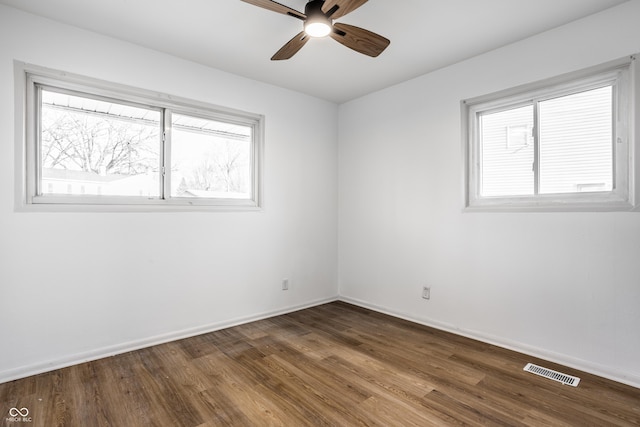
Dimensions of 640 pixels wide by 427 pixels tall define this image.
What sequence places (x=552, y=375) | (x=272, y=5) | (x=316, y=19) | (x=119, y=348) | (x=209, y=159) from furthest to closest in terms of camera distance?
(x=209, y=159) < (x=119, y=348) < (x=552, y=375) < (x=316, y=19) < (x=272, y=5)

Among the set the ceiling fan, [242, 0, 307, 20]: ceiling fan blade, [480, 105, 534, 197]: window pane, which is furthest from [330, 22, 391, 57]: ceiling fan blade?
[480, 105, 534, 197]: window pane

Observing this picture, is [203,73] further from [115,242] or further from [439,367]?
[439,367]

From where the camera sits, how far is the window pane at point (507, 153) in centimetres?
278

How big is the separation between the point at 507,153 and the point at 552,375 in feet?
5.75

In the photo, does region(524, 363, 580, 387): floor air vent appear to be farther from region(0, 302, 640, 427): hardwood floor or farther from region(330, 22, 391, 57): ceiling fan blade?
region(330, 22, 391, 57): ceiling fan blade

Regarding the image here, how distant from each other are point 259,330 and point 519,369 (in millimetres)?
2192

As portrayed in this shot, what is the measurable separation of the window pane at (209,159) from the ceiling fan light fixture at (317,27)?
1.60m

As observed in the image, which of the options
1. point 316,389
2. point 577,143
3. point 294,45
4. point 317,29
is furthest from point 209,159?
point 577,143

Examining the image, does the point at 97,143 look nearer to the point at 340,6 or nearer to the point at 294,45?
the point at 294,45

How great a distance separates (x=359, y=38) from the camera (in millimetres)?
2221

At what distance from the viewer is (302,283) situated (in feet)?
13.1

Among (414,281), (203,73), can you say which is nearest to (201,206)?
(203,73)

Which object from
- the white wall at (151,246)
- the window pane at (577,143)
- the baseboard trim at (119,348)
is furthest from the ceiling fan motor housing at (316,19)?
the baseboard trim at (119,348)

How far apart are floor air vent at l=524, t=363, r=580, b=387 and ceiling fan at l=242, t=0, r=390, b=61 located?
8.32 feet
